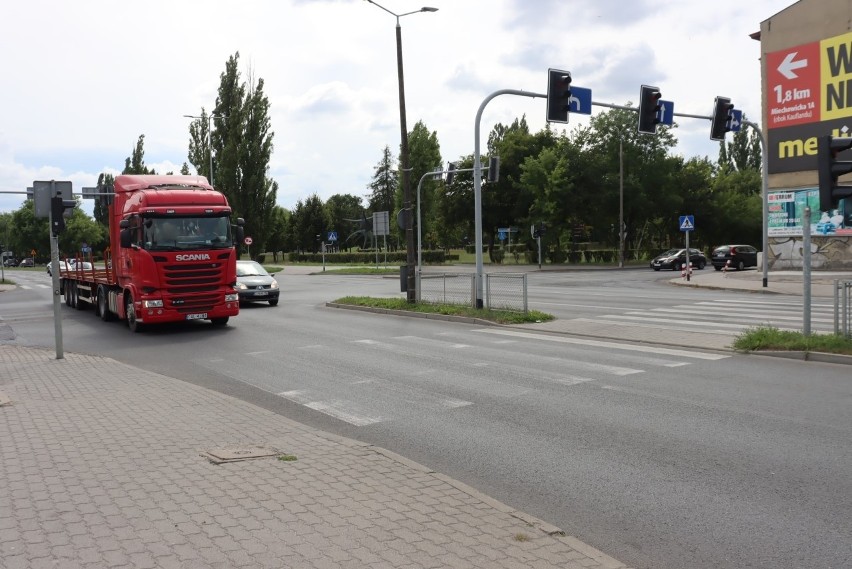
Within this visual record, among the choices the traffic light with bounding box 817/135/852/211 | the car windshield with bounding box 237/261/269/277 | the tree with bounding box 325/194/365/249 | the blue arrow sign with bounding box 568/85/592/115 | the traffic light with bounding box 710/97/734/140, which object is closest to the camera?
the traffic light with bounding box 817/135/852/211

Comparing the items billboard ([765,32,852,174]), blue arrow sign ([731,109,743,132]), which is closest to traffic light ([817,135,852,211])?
blue arrow sign ([731,109,743,132])

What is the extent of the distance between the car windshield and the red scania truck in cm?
682

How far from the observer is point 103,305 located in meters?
21.1

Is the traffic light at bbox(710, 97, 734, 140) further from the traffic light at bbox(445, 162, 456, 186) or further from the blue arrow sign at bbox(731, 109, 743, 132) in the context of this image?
the traffic light at bbox(445, 162, 456, 186)

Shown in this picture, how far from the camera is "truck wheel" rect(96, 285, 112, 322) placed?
20.8 metres

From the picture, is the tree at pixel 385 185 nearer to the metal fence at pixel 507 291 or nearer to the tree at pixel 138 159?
the tree at pixel 138 159

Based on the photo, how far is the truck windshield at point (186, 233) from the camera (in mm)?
17312

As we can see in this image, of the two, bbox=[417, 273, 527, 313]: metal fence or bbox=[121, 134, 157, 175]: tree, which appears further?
bbox=[121, 134, 157, 175]: tree

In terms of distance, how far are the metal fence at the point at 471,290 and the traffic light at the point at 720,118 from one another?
870cm

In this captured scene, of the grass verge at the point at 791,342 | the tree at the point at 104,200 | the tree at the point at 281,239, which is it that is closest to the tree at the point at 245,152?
the tree at the point at 104,200

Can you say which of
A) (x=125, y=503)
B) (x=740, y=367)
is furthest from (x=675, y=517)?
(x=740, y=367)

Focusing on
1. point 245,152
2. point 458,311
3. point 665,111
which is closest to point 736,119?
point 665,111

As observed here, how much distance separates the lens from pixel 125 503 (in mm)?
5180

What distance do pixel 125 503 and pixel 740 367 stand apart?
29.0ft
